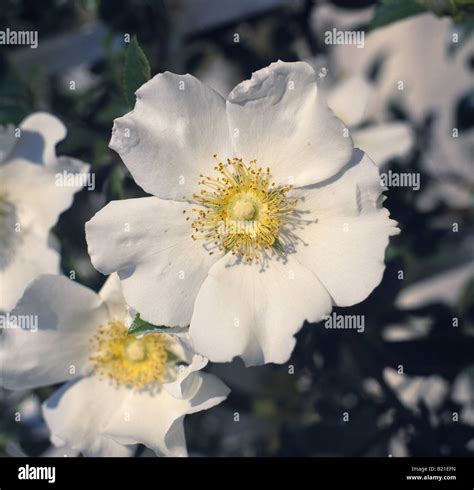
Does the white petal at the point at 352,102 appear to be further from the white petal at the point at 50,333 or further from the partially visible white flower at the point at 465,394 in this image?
the white petal at the point at 50,333

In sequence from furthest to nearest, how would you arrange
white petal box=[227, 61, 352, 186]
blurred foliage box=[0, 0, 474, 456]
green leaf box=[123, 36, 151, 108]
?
blurred foliage box=[0, 0, 474, 456]
green leaf box=[123, 36, 151, 108]
white petal box=[227, 61, 352, 186]

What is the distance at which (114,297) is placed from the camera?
3.96 feet

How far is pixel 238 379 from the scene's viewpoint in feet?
7.37

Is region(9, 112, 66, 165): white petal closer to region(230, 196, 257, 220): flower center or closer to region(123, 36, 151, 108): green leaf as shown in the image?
region(123, 36, 151, 108): green leaf

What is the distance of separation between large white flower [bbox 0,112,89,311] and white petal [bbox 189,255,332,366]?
35 centimetres

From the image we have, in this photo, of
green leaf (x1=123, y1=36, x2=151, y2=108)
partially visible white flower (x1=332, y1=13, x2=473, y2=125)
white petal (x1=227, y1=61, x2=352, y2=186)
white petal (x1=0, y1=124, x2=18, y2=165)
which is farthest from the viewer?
partially visible white flower (x1=332, y1=13, x2=473, y2=125)

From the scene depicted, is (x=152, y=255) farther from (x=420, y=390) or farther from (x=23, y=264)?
(x=420, y=390)

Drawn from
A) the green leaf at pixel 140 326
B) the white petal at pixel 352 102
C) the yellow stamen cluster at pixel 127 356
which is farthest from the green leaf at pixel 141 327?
the white petal at pixel 352 102

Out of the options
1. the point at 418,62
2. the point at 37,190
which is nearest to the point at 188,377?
the point at 37,190

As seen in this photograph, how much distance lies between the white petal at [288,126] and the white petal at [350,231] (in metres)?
0.03

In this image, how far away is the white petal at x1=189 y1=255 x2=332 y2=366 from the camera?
97 centimetres

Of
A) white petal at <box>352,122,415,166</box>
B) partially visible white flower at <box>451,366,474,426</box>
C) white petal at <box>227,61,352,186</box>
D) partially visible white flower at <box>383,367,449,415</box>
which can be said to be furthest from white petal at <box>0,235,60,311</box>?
partially visible white flower at <box>451,366,474,426</box>

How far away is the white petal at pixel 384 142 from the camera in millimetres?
1529

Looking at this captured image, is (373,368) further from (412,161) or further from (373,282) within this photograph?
(412,161)
